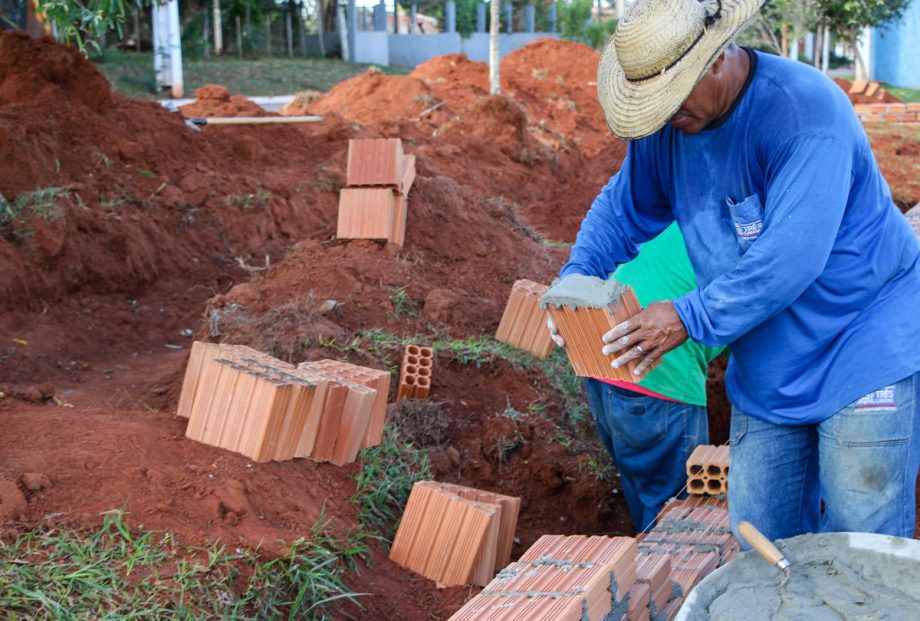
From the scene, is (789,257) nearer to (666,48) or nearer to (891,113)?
(666,48)

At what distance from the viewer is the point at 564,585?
102 inches

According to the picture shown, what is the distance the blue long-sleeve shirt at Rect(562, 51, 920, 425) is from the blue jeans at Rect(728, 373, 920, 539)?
0.06 m

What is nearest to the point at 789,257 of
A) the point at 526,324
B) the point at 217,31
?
the point at 526,324

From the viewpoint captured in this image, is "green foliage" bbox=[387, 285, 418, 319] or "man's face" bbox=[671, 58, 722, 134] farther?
"green foliage" bbox=[387, 285, 418, 319]

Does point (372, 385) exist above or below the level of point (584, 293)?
below

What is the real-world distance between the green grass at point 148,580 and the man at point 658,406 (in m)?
1.41

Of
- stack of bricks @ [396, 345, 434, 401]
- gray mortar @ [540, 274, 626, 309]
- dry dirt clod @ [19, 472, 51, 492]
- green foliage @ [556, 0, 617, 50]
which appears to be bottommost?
stack of bricks @ [396, 345, 434, 401]

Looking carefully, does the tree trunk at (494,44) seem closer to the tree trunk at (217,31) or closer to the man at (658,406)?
the tree trunk at (217,31)

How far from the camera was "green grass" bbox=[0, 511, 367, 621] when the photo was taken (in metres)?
2.89

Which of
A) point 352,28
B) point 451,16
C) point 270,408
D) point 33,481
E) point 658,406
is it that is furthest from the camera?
point 451,16

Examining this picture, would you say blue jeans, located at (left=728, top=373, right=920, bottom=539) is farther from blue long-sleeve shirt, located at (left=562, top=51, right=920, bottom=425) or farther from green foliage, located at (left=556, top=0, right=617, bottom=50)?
green foliage, located at (left=556, top=0, right=617, bottom=50)

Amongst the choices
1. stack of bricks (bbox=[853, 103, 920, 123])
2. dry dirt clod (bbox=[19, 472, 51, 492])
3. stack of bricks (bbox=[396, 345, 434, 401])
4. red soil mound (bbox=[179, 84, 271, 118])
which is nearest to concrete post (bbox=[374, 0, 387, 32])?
stack of bricks (bbox=[853, 103, 920, 123])

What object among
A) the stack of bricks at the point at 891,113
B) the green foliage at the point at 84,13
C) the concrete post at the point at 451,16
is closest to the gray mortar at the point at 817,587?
the green foliage at the point at 84,13

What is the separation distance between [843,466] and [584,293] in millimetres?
815
